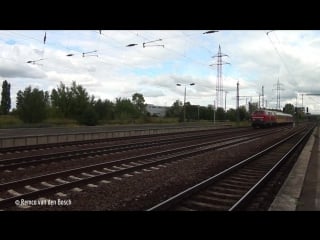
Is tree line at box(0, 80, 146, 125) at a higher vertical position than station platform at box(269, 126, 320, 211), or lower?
higher

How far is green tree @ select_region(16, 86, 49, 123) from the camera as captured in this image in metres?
64.2

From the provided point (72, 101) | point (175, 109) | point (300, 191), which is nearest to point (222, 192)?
point (300, 191)

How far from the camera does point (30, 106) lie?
64.3 metres

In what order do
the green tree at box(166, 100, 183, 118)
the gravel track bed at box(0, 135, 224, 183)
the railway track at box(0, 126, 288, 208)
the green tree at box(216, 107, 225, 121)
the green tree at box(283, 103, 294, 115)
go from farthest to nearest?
the green tree at box(283, 103, 294, 115) → the green tree at box(166, 100, 183, 118) → the green tree at box(216, 107, 225, 121) → the gravel track bed at box(0, 135, 224, 183) → the railway track at box(0, 126, 288, 208)

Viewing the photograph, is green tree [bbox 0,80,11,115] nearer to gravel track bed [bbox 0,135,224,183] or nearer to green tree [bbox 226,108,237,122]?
green tree [bbox 226,108,237,122]

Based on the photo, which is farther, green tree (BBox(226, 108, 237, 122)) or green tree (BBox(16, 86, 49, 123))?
green tree (BBox(226, 108, 237, 122))

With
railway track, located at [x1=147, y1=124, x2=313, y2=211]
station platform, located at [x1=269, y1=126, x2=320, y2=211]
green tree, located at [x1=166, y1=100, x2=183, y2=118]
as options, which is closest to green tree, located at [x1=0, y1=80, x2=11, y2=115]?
green tree, located at [x1=166, y1=100, x2=183, y2=118]

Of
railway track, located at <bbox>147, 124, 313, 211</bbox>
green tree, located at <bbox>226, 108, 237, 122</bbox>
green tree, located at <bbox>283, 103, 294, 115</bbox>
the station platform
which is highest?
green tree, located at <bbox>283, 103, 294, 115</bbox>
